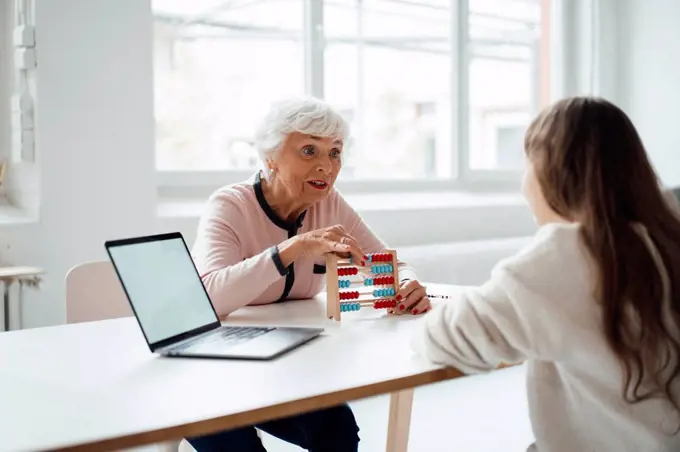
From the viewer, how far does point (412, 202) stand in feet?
13.7

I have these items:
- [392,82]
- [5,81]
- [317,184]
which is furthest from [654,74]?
[5,81]

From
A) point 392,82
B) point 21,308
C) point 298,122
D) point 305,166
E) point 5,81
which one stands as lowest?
point 21,308

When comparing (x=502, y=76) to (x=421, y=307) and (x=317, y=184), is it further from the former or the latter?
(x=421, y=307)

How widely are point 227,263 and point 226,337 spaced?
16.2 inches

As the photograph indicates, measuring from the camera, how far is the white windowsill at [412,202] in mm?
3409

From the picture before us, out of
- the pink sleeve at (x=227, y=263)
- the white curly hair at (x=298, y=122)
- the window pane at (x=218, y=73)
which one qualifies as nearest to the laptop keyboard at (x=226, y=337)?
the pink sleeve at (x=227, y=263)

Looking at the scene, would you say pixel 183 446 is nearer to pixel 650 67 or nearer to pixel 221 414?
pixel 221 414

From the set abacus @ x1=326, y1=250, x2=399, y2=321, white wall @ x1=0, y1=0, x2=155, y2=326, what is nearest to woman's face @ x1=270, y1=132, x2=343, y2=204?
abacus @ x1=326, y1=250, x2=399, y2=321

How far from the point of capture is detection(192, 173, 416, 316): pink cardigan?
73.0 inches

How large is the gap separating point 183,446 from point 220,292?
45 centimetres

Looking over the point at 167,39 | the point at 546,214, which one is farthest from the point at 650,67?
the point at 546,214

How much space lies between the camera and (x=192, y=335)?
1.61 meters

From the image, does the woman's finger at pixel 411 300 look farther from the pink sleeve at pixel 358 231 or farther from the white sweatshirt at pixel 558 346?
the white sweatshirt at pixel 558 346

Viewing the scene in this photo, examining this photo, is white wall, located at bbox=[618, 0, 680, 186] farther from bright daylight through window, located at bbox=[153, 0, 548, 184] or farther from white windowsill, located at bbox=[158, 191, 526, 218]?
white windowsill, located at bbox=[158, 191, 526, 218]
